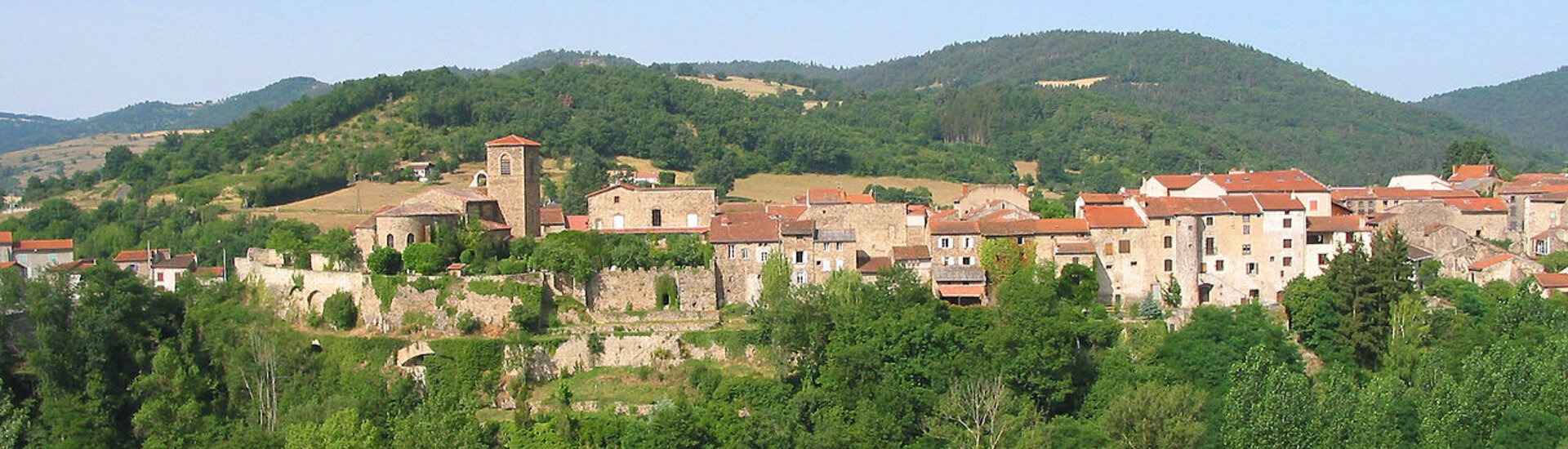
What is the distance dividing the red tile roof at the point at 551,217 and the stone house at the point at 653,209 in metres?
Result: 1.52

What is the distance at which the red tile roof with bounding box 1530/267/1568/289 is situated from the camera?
4472cm

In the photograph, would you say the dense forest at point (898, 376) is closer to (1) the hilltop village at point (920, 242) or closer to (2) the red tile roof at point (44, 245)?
(1) the hilltop village at point (920, 242)

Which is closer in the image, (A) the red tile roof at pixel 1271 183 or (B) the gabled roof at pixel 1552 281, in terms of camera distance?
(B) the gabled roof at pixel 1552 281

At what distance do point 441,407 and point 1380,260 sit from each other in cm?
2898

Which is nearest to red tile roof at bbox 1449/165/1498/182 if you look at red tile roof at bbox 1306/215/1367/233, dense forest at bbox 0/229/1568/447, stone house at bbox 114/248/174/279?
red tile roof at bbox 1306/215/1367/233

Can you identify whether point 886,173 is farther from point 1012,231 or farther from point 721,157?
point 1012,231

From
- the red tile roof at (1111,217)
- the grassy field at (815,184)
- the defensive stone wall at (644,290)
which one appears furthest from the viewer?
the grassy field at (815,184)

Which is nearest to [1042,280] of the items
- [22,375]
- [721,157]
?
[22,375]

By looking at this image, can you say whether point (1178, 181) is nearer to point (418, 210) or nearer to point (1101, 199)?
point (1101, 199)

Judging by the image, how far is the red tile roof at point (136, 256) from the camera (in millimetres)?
57625

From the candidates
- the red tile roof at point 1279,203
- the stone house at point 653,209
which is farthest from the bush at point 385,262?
the red tile roof at point 1279,203

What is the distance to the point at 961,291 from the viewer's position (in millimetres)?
42844

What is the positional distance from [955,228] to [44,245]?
1708 inches

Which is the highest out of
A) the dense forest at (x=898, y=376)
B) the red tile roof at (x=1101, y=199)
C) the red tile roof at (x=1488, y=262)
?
the red tile roof at (x=1101, y=199)
